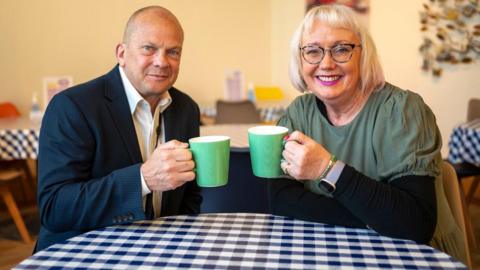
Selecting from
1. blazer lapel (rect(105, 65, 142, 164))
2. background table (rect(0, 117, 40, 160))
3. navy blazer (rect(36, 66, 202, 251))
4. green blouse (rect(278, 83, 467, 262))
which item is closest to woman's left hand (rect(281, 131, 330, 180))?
green blouse (rect(278, 83, 467, 262))

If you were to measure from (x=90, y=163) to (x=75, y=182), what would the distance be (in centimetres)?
10

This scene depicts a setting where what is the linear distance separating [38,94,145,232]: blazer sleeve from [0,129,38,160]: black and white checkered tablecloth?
188 cm

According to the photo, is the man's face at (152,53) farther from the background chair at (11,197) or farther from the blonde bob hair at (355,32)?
the background chair at (11,197)

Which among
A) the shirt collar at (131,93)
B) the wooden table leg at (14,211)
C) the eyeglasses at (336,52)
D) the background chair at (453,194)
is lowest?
the wooden table leg at (14,211)

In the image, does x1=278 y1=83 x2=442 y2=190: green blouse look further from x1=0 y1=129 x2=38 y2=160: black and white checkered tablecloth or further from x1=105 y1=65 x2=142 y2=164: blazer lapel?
x1=0 y1=129 x2=38 y2=160: black and white checkered tablecloth

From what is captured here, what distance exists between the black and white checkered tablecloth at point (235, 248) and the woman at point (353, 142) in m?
0.07

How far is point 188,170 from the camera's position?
104 cm

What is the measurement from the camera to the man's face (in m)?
1.38

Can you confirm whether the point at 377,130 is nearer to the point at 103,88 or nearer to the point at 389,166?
the point at 389,166

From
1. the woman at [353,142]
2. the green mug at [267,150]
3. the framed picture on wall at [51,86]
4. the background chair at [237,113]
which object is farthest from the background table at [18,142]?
the green mug at [267,150]

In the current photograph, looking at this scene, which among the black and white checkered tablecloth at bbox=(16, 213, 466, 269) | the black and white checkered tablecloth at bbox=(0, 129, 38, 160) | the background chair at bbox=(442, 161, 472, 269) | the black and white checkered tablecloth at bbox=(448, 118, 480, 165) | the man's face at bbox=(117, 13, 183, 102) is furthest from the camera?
the black and white checkered tablecloth at bbox=(0, 129, 38, 160)

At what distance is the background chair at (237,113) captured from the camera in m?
4.40

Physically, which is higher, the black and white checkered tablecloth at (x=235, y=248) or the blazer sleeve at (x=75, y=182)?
the blazer sleeve at (x=75, y=182)

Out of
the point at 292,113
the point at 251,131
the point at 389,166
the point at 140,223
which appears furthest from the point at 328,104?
the point at 140,223
